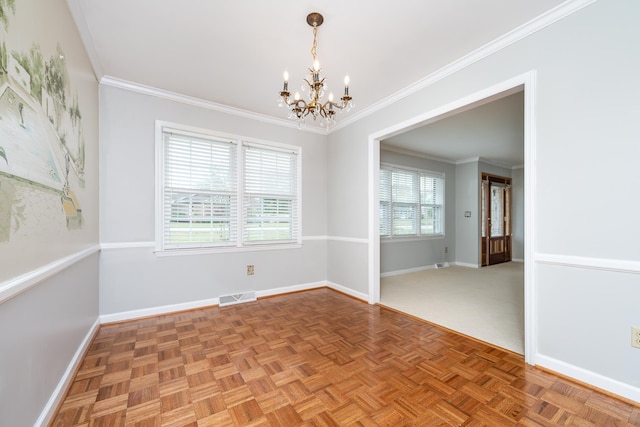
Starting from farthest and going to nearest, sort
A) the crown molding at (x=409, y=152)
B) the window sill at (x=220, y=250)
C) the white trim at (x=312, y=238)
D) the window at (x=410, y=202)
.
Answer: the window at (x=410, y=202) → the crown molding at (x=409, y=152) → the white trim at (x=312, y=238) → the window sill at (x=220, y=250)

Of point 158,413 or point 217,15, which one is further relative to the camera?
point 217,15

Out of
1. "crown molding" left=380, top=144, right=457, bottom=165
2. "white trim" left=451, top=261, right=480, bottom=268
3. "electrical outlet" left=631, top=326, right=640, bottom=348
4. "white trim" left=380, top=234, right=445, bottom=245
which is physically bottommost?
"white trim" left=451, top=261, right=480, bottom=268

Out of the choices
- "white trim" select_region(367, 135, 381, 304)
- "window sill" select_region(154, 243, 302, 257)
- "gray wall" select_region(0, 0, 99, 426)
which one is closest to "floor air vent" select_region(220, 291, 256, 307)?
"window sill" select_region(154, 243, 302, 257)

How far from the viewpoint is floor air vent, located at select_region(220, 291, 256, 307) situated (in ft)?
11.4

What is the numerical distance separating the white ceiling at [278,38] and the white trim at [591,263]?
5.93 feet

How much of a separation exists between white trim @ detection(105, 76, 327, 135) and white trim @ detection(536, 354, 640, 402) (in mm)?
3891

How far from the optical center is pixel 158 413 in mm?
1566

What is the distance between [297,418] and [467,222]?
6.20 metres

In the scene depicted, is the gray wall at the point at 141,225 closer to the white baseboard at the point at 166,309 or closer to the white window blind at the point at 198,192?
the white baseboard at the point at 166,309

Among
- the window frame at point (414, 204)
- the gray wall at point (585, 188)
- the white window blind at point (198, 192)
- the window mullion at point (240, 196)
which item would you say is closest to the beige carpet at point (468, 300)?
the gray wall at point (585, 188)

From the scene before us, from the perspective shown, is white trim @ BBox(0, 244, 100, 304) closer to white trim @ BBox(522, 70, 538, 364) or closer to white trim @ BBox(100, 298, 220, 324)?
white trim @ BBox(100, 298, 220, 324)

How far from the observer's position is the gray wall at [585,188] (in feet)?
5.46

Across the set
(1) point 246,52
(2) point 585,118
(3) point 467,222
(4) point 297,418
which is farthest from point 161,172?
(3) point 467,222

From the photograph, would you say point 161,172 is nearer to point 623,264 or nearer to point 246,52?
point 246,52
